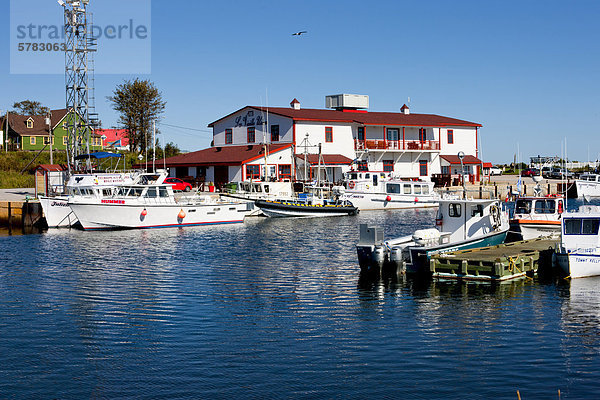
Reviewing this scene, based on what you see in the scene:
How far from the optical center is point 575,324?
1956 cm

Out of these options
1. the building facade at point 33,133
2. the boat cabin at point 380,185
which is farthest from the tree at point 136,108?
the boat cabin at point 380,185

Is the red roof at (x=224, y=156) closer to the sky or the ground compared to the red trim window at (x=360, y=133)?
closer to the ground

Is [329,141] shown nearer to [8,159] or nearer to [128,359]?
[8,159]

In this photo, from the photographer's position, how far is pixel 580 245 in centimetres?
2553

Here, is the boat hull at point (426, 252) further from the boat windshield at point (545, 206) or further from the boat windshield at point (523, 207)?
the boat windshield at point (545, 206)

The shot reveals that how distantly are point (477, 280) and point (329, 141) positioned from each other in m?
49.6

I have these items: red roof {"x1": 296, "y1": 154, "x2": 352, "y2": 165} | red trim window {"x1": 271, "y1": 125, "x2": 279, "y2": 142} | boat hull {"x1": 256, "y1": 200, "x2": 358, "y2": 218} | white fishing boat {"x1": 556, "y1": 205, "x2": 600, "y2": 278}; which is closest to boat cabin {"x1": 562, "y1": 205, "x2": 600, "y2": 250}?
white fishing boat {"x1": 556, "y1": 205, "x2": 600, "y2": 278}

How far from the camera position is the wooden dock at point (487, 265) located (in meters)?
24.9

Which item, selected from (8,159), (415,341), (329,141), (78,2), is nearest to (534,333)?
(415,341)

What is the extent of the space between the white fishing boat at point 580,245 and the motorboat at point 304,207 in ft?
102

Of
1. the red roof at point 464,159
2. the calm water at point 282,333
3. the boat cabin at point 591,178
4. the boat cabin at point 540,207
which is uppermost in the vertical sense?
the red roof at point 464,159

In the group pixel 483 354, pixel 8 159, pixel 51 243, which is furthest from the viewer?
pixel 8 159

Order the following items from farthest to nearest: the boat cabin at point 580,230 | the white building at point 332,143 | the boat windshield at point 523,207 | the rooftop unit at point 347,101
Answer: the rooftop unit at point 347,101
the white building at point 332,143
the boat windshield at point 523,207
the boat cabin at point 580,230

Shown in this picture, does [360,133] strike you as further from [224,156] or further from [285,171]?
[224,156]
